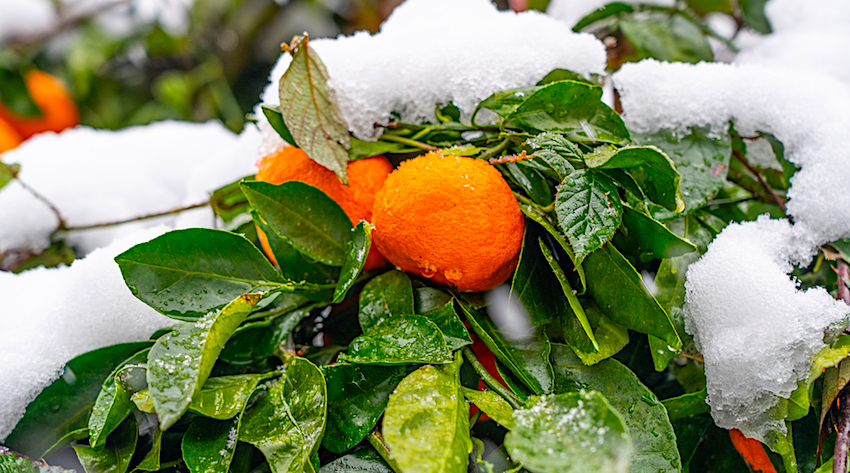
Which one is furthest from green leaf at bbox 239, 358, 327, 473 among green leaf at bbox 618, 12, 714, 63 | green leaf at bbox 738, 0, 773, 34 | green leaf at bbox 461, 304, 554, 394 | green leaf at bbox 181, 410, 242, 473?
green leaf at bbox 738, 0, 773, 34

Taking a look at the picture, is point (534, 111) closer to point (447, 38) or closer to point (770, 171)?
point (447, 38)

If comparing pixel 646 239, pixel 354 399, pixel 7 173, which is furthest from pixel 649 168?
pixel 7 173

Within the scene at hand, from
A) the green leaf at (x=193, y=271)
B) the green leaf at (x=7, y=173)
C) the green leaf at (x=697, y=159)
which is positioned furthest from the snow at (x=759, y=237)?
the green leaf at (x=7, y=173)

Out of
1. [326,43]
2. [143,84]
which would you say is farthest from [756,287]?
[143,84]

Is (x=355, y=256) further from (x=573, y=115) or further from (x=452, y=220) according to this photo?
(x=573, y=115)

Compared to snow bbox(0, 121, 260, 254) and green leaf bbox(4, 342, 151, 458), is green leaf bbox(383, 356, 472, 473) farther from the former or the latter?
snow bbox(0, 121, 260, 254)
